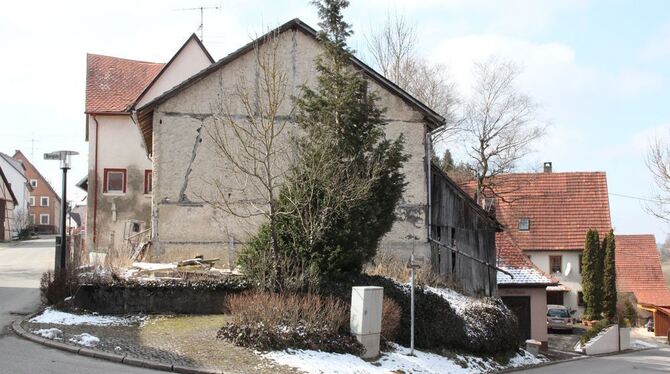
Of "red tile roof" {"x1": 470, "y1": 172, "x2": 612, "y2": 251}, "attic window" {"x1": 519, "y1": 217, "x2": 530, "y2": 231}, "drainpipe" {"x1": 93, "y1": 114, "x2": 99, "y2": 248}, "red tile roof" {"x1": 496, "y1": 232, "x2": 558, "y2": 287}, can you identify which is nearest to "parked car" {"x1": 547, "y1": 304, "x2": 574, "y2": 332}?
"red tile roof" {"x1": 496, "y1": 232, "x2": 558, "y2": 287}

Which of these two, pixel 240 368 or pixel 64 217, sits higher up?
pixel 64 217

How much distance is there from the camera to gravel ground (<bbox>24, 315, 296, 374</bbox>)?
11.8 metres

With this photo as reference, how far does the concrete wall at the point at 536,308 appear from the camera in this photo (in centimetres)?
2983

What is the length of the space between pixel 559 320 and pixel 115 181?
24.7 m

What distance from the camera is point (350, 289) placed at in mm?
15305

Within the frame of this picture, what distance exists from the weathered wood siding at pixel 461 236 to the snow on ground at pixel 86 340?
42.3 ft

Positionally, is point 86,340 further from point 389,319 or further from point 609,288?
point 609,288

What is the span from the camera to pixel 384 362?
13.8 m

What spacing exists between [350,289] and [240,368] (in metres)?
4.20

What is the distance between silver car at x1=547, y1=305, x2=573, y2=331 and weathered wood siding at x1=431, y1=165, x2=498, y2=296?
11.6 m

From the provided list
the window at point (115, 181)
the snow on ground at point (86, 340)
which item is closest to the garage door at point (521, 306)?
the window at point (115, 181)

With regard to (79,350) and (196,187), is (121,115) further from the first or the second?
(79,350)

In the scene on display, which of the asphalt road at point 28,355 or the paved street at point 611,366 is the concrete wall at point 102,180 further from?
the paved street at point 611,366

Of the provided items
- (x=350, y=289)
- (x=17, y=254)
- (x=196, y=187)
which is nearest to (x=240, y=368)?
(x=350, y=289)
